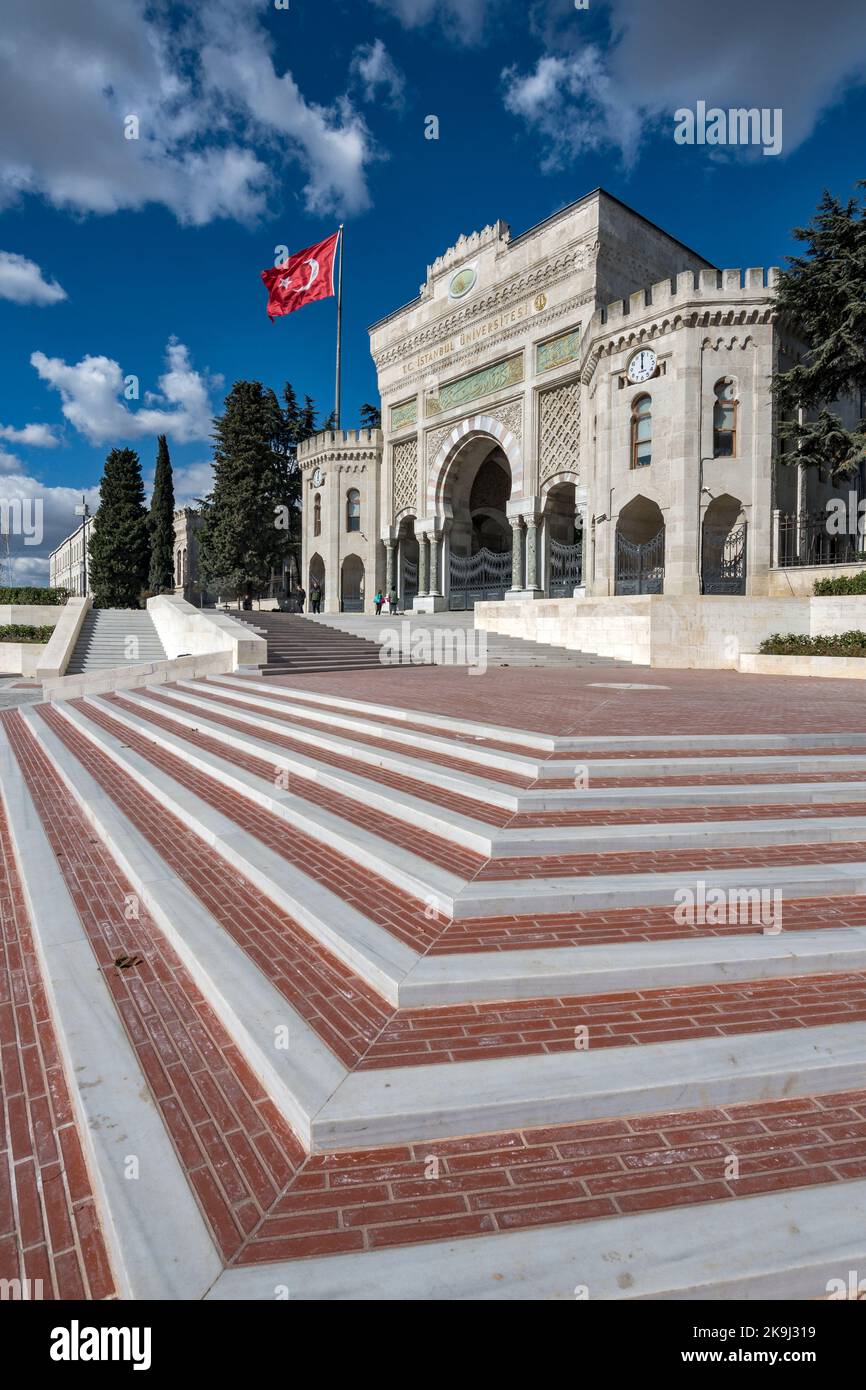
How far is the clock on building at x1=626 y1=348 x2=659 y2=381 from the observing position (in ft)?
64.4

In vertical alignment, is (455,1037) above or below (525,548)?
below

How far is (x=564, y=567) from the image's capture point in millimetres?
24688

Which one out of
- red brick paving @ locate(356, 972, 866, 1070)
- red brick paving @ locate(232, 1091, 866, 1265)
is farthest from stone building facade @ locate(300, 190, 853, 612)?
red brick paving @ locate(232, 1091, 866, 1265)

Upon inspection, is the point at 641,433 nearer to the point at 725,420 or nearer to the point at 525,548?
the point at 725,420

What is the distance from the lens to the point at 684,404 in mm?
18938

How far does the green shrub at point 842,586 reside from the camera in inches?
618

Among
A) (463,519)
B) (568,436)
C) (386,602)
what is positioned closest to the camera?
(568,436)

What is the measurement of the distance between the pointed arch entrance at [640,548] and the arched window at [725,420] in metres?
2.33

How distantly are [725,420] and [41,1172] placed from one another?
21.7 m

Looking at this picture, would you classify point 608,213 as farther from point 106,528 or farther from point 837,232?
point 106,528

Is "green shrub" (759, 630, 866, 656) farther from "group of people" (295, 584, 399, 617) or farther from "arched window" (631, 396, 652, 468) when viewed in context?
"group of people" (295, 584, 399, 617)

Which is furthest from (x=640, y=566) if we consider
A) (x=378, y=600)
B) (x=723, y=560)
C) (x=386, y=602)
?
(x=386, y=602)

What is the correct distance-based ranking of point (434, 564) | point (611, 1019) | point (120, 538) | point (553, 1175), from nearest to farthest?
point (553, 1175) → point (611, 1019) → point (434, 564) → point (120, 538)

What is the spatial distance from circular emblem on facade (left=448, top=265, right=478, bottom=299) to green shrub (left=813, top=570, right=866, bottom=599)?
18376 mm
